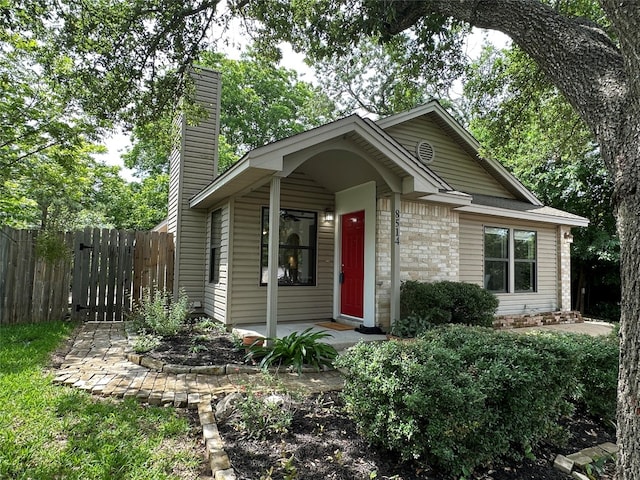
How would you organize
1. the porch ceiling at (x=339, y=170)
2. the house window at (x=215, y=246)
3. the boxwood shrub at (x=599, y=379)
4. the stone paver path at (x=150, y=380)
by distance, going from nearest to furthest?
the boxwood shrub at (x=599, y=379) < the stone paver path at (x=150, y=380) < the porch ceiling at (x=339, y=170) < the house window at (x=215, y=246)

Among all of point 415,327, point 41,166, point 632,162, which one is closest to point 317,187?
point 415,327

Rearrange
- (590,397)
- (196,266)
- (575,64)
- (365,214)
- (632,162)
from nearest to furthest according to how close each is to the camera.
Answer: (632,162)
(575,64)
(590,397)
(365,214)
(196,266)

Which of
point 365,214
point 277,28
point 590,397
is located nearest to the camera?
point 590,397

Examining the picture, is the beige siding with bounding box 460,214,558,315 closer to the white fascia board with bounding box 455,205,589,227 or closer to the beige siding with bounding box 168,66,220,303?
the white fascia board with bounding box 455,205,589,227

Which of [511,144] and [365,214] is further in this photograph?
[511,144]

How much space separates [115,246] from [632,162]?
842 centimetres

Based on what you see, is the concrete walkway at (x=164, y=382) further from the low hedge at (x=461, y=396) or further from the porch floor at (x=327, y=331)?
the low hedge at (x=461, y=396)

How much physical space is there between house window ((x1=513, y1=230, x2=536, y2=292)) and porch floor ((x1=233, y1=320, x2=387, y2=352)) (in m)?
5.20

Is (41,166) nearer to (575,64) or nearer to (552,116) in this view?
(575,64)

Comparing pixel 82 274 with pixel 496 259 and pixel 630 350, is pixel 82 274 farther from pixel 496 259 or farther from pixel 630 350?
pixel 496 259

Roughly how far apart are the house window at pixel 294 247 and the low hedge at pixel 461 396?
14.2 feet

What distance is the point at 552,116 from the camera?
805cm

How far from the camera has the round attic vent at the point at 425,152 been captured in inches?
372

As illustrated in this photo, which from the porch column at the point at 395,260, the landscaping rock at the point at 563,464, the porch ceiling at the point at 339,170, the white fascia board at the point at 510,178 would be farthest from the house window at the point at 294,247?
the white fascia board at the point at 510,178
